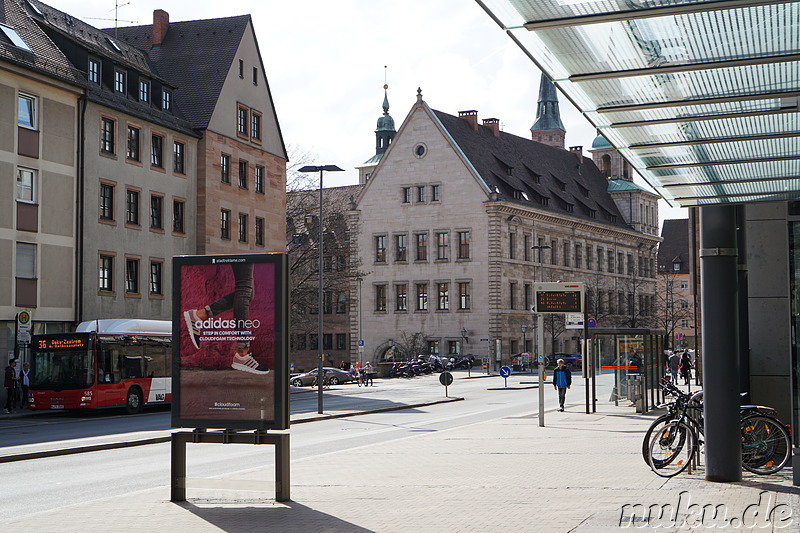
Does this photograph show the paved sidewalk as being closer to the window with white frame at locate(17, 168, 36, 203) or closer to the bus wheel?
the bus wheel

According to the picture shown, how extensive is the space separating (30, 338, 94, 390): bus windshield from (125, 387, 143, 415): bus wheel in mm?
2117

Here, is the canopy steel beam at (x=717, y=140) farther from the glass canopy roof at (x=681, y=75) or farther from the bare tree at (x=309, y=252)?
the bare tree at (x=309, y=252)

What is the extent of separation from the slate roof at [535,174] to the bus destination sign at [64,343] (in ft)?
191

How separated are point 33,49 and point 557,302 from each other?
24.1 metres

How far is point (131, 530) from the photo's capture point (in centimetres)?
1041

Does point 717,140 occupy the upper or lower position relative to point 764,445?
upper

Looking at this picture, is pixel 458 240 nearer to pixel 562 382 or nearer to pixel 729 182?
pixel 562 382

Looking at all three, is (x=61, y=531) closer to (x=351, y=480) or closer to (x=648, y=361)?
(x=351, y=480)

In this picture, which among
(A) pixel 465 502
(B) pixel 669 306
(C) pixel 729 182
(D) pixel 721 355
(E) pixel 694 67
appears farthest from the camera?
(B) pixel 669 306

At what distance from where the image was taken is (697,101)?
30.4ft

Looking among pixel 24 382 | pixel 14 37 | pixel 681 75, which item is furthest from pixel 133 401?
pixel 681 75

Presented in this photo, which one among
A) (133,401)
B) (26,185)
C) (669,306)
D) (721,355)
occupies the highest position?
(26,185)

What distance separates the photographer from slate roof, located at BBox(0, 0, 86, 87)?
39.0 m

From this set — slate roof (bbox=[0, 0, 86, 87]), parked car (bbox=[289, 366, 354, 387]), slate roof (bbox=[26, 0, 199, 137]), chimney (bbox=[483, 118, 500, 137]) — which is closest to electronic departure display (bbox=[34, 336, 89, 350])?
slate roof (bbox=[0, 0, 86, 87])
